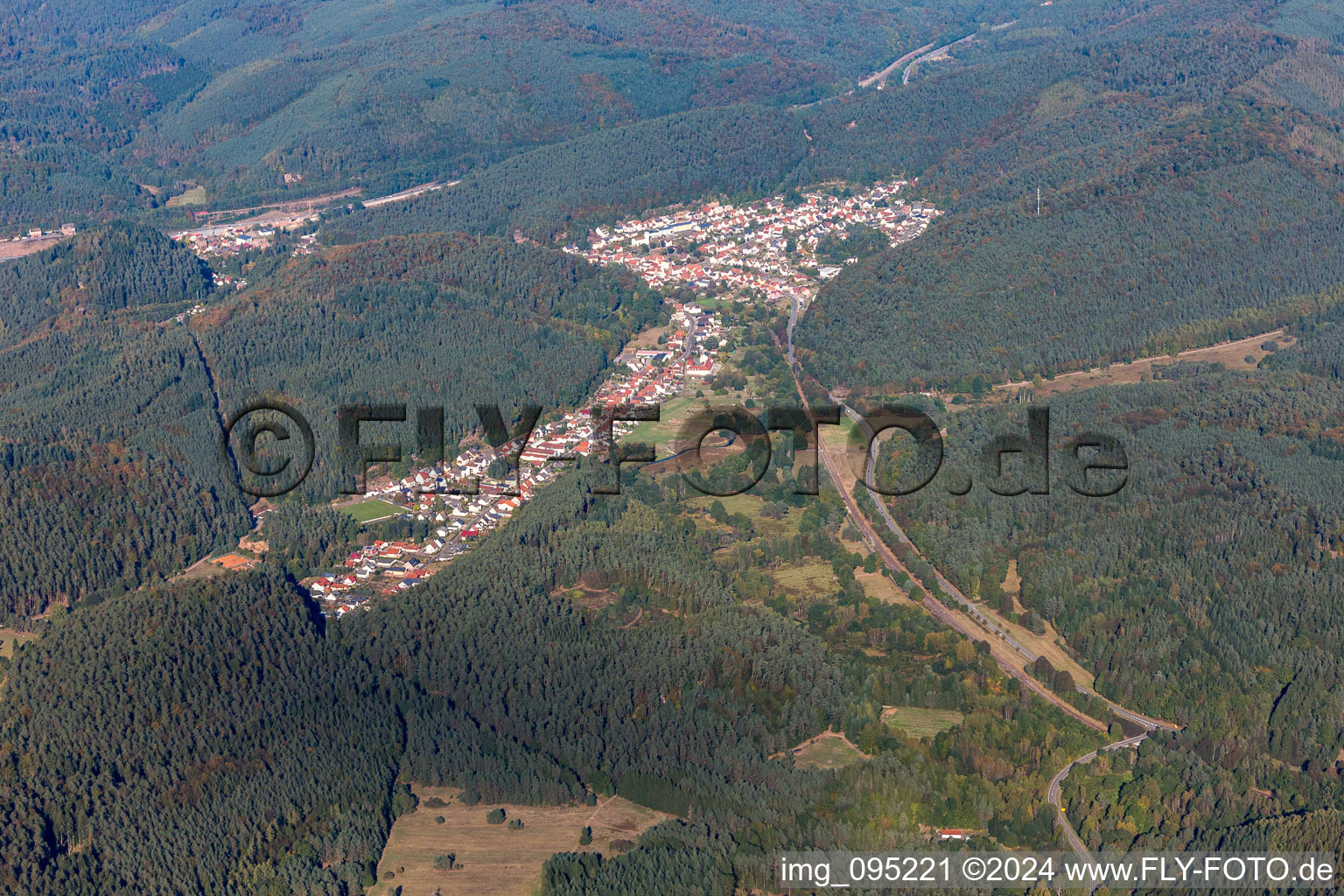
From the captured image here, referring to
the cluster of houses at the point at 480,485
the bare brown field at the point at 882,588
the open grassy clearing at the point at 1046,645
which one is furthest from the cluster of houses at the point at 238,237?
the open grassy clearing at the point at 1046,645

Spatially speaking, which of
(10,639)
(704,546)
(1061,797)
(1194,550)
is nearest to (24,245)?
(10,639)

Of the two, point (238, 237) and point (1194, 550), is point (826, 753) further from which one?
point (238, 237)

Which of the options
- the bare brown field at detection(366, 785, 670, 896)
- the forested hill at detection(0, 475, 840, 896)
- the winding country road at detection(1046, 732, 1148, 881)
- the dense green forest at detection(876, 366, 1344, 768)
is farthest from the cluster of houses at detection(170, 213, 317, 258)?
the winding country road at detection(1046, 732, 1148, 881)

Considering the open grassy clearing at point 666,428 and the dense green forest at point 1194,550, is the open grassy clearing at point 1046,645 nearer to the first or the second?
the dense green forest at point 1194,550

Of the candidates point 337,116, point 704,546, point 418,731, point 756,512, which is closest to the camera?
point 418,731

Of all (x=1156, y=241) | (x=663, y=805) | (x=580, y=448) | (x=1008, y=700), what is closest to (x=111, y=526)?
(x=580, y=448)

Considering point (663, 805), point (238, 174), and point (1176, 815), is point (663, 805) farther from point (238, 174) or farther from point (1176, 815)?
point (238, 174)
